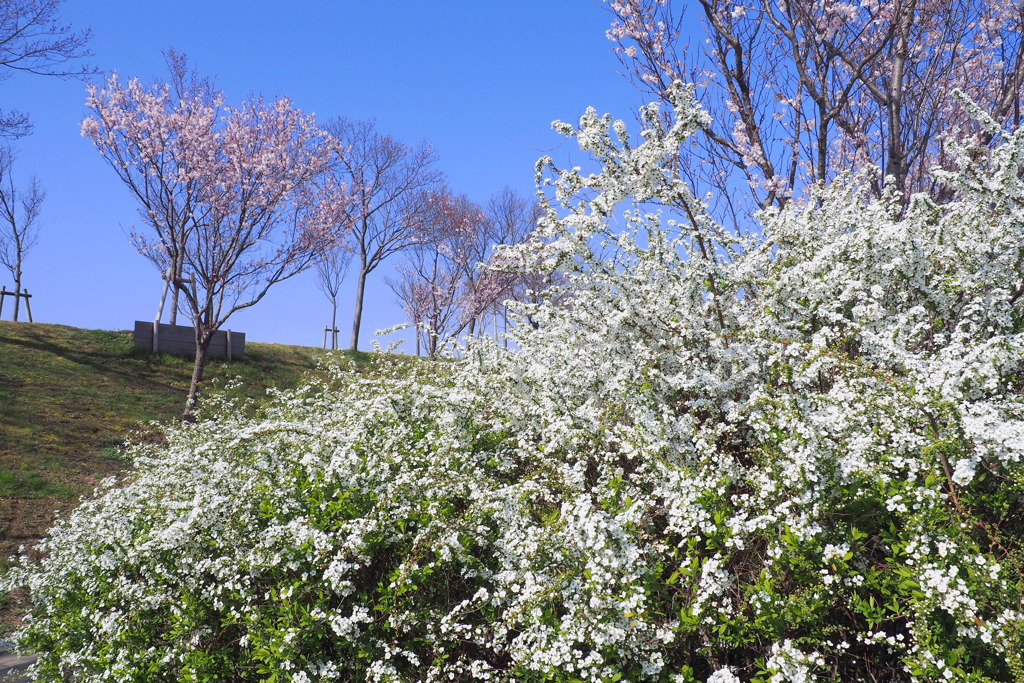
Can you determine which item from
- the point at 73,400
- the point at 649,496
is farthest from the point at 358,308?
the point at 649,496

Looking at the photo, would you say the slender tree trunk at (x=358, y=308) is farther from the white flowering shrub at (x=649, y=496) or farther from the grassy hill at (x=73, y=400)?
the white flowering shrub at (x=649, y=496)

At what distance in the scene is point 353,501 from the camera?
4.71 m

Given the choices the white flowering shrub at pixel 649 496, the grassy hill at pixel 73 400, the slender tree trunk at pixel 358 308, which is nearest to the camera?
the white flowering shrub at pixel 649 496

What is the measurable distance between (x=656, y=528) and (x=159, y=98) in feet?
48.6

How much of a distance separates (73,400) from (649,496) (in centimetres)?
1428

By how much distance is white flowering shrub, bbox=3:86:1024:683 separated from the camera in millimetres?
3344

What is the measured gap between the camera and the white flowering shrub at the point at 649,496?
11.0 ft

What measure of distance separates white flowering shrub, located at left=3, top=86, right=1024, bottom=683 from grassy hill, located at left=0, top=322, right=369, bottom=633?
454 centimetres

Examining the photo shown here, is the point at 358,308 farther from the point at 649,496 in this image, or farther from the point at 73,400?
the point at 649,496

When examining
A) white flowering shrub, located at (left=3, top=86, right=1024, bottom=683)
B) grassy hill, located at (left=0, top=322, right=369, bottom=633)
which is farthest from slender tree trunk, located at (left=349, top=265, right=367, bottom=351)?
white flowering shrub, located at (left=3, top=86, right=1024, bottom=683)

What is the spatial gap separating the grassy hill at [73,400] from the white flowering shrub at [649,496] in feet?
14.9

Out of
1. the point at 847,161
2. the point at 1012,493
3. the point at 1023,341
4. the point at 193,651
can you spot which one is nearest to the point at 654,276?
the point at 1023,341

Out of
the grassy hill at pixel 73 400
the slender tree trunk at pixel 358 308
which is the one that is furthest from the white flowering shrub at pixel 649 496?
the slender tree trunk at pixel 358 308

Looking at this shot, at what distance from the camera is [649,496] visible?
4129mm
